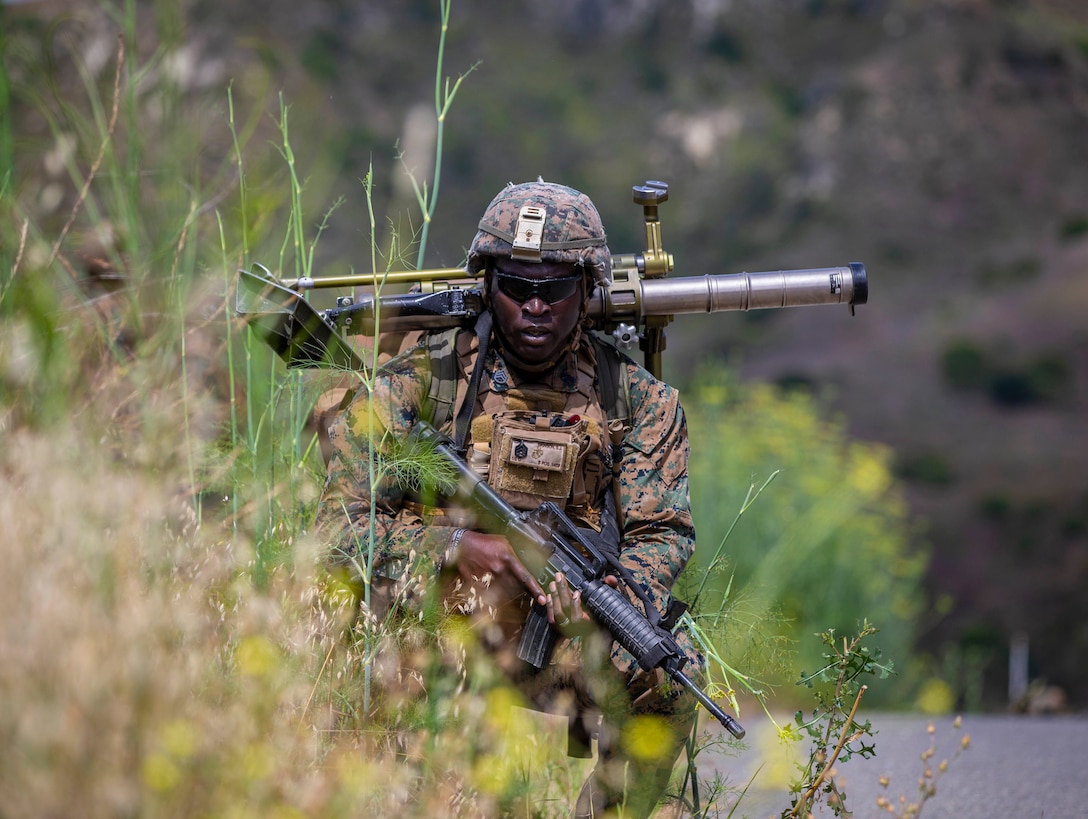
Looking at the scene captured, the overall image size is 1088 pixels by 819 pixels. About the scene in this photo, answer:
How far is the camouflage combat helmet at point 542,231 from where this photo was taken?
350 centimetres

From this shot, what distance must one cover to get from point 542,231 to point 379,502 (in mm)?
881

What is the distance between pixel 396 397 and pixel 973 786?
Answer: 112 inches

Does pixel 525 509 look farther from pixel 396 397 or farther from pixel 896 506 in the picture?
pixel 896 506

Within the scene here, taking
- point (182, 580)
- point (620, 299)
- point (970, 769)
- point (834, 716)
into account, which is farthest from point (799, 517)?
point (182, 580)

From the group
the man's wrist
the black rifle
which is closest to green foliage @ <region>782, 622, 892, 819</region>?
the black rifle

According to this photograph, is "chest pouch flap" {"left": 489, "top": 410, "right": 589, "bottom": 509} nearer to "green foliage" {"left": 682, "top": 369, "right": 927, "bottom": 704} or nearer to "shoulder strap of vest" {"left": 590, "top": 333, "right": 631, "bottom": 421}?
"shoulder strap of vest" {"left": 590, "top": 333, "right": 631, "bottom": 421}

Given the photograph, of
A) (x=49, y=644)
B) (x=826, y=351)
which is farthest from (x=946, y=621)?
(x=49, y=644)

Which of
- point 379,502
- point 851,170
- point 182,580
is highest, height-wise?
point 851,170

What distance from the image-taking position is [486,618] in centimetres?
333

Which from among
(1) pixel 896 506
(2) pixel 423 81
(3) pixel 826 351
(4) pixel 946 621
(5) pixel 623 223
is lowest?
(4) pixel 946 621

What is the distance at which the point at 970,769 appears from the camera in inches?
203

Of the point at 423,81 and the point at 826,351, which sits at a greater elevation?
the point at 423,81

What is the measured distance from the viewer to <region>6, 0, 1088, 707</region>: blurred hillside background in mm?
28484

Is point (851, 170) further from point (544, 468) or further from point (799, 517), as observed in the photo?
point (544, 468)
